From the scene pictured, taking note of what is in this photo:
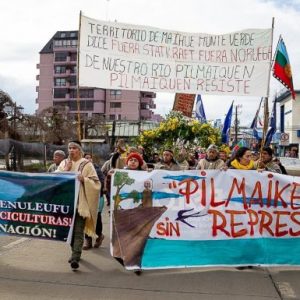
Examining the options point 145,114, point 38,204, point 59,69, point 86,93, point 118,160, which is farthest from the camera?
point 59,69

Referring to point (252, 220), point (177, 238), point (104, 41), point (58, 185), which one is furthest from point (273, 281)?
point (104, 41)

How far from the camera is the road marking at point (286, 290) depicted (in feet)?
17.5

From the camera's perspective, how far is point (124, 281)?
582cm

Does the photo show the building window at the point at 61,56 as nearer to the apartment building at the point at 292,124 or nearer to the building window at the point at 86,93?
the building window at the point at 86,93

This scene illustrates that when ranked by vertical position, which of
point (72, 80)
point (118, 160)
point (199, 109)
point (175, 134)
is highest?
point (72, 80)

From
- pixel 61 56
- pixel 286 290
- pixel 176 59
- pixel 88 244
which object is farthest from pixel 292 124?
pixel 286 290

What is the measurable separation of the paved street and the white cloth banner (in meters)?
2.65

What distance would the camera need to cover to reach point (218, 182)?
642 centimetres

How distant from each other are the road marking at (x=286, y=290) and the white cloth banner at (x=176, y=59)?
2.98 meters

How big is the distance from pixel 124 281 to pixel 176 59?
11.3 ft

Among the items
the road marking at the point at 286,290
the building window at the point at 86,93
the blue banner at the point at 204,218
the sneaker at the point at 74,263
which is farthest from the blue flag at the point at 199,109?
the building window at the point at 86,93

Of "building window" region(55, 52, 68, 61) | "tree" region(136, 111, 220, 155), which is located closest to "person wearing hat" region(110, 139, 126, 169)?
"tree" region(136, 111, 220, 155)

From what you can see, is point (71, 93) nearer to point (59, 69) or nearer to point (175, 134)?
→ point (59, 69)

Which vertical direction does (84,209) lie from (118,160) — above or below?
below
